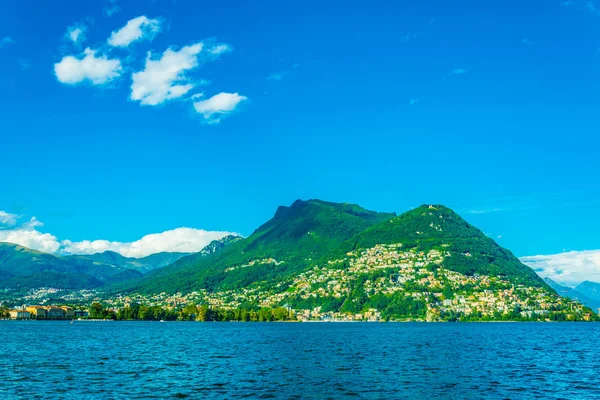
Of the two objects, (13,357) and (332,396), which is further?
(13,357)

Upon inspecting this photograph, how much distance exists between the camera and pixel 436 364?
73.1 metres

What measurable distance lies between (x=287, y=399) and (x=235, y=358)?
3637 centimetres

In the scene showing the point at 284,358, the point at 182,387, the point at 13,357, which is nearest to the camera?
the point at 182,387

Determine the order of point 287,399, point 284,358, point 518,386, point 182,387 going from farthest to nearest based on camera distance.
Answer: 1. point 284,358
2. point 518,386
3. point 182,387
4. point 287,399

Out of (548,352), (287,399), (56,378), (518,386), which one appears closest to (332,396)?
(287,399)

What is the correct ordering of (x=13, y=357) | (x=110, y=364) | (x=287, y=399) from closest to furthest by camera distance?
(x=287, y=399) < (x=110, y=364) < (x=13, y=357)

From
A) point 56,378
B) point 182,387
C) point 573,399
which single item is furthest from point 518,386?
point 56,378

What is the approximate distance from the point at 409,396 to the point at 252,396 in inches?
553

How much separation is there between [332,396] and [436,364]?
30.3 m

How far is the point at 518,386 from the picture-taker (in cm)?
5453

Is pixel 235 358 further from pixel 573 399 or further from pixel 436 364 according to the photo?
pixel 573 399

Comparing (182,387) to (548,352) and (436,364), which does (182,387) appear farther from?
(548,352)

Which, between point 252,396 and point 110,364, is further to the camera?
point 110,364

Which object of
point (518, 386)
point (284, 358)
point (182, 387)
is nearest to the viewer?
point (182, 387)
